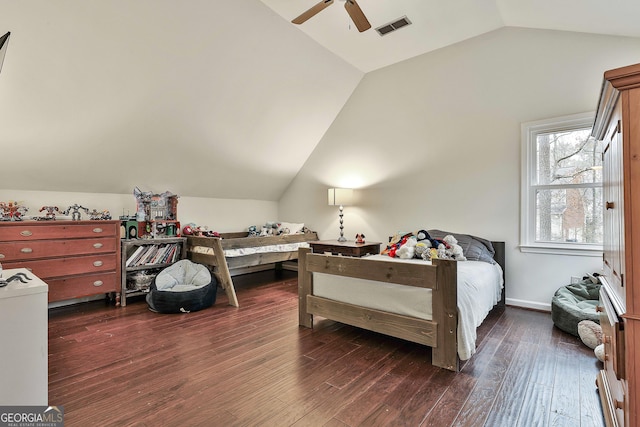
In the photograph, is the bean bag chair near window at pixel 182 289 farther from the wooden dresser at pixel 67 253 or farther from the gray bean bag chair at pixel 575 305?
the gray bean bag chair at pixel 575 305

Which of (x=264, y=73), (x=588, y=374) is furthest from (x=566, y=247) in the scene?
(x=264, y=73)

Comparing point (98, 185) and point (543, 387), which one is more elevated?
point (98, 185)

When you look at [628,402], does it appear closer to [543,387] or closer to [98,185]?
[543,387]

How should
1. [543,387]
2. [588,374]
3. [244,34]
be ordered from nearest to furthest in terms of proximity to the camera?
[543,387] < [588,374] < [244,34]

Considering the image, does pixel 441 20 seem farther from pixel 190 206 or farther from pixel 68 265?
pixel 68 265

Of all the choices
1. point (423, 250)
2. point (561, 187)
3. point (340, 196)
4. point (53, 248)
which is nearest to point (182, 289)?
point (53, 248)

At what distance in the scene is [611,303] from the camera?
133 cm

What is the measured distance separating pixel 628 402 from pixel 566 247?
259cm

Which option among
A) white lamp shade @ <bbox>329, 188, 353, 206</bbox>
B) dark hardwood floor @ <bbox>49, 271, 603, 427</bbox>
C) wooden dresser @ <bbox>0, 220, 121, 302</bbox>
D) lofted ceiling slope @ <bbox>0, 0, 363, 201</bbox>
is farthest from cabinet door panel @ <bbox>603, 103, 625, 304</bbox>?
wooden dresser @ <bbox>0, 220, 121, 302</bbox>

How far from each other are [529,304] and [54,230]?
15.9 ft

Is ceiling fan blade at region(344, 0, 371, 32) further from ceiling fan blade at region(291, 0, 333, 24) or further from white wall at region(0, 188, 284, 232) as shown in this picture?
white wall at region(0, 188, 284, 232)

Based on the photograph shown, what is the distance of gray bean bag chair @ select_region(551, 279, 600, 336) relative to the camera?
2.64 meters

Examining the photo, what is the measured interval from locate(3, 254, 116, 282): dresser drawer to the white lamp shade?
9.15 feet

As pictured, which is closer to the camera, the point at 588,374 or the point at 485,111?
the point at 588,374
